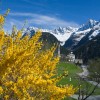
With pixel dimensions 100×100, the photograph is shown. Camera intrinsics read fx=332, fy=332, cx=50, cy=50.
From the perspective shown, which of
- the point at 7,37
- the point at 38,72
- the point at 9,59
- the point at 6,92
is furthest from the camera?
the point at 7,37

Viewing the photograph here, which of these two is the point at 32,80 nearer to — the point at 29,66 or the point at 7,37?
the point at 29,66

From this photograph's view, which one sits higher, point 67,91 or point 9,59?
point 9,59

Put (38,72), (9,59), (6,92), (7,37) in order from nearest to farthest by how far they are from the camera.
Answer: (9,59), (6,92), (38,72), (7,37)

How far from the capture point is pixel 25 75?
1073 centimetres

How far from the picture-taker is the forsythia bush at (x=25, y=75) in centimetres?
938

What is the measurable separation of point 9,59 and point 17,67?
142cm

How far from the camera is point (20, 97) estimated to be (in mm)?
9617

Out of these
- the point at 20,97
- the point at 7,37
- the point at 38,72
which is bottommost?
the point at 20,97

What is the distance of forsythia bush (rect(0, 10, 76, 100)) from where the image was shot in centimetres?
938

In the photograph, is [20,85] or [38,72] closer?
[20,85]

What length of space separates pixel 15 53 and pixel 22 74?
5.44ft

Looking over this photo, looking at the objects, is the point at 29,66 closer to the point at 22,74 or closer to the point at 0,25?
the point at 22,74

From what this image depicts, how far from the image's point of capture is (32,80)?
9.51m

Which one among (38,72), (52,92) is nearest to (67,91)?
(52,92)
